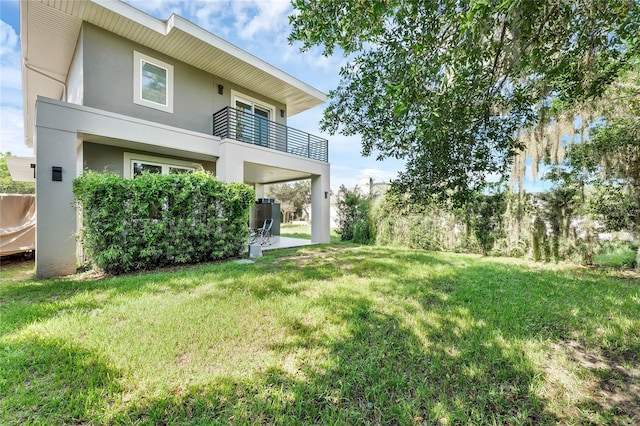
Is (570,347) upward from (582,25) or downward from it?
downward

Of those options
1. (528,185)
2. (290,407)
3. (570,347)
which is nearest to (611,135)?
(528,185)

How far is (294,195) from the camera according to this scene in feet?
97.2

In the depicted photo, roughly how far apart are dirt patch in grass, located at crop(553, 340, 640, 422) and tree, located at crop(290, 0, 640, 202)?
2390mm

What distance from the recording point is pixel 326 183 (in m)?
11.4

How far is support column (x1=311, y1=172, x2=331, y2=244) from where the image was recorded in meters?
11.3

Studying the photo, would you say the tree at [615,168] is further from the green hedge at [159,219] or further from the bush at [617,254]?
the green hedge at [159,219]

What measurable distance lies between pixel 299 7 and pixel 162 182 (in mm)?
4848

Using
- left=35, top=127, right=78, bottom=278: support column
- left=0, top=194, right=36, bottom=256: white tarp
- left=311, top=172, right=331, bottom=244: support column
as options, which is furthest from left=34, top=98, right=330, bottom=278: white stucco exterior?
left=311, top=172, right=331, bottom=244: support column

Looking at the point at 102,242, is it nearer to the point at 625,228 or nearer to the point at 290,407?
the point at 290,407

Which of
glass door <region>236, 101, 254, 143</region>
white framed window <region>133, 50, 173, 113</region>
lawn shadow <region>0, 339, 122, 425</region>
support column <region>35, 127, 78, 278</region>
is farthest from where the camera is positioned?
glass door <region>236, 101, 254, 143</region>

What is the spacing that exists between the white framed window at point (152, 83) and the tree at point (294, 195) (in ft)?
68.0

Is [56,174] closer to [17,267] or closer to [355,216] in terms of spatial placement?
[17,267]

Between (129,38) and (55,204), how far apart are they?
5168mm

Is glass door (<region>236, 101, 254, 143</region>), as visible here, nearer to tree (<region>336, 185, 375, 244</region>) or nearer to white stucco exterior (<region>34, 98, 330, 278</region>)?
white stucco exterior (<region>34, 98, 330, 278</region>)
